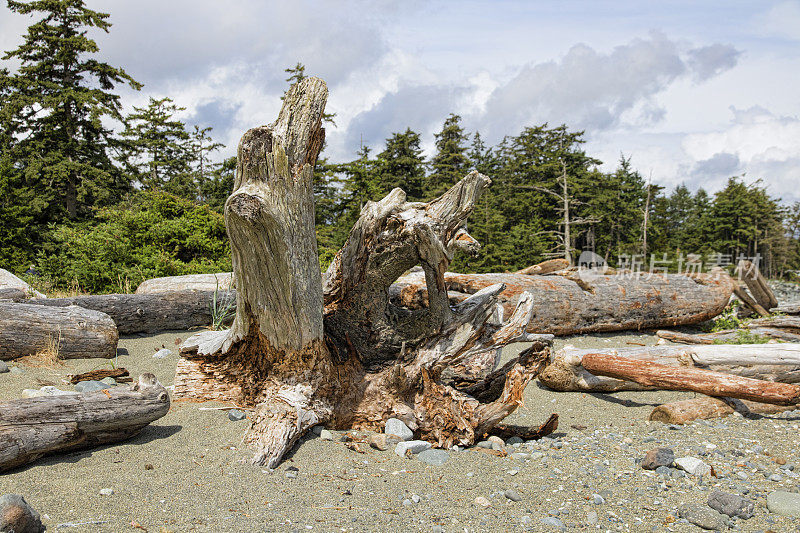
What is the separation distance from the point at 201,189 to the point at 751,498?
32700mm

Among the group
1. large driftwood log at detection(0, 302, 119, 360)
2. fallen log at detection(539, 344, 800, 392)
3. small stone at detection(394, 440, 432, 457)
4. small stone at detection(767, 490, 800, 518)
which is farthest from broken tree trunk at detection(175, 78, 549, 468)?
large driftwood log at detection(0, 302, 119, 360)

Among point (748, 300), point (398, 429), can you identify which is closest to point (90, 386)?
point (398, 429)

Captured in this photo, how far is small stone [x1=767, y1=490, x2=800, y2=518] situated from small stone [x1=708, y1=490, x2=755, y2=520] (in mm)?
124

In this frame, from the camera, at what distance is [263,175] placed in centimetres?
330

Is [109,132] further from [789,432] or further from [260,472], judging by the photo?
[789,432]

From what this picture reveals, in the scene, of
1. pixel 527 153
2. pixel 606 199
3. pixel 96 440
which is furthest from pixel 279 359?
pixel 527 153

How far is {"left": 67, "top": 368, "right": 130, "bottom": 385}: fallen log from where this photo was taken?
472cm

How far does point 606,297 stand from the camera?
356 inches

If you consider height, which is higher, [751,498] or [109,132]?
[109,132]

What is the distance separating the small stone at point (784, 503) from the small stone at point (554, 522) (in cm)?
132

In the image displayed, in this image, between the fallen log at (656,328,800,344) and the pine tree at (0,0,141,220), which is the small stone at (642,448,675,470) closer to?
the fallen log at (656,328,800,344)

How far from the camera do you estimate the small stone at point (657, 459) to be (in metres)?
3.43

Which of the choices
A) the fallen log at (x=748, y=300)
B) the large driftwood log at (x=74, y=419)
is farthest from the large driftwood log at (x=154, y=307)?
the fallen log at (x=748, y=300)

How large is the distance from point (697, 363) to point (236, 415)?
497 cm
